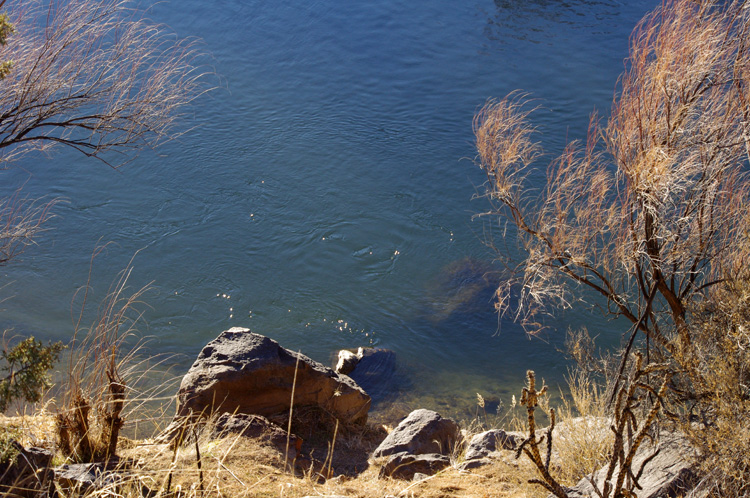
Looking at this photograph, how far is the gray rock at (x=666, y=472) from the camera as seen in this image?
429 cm

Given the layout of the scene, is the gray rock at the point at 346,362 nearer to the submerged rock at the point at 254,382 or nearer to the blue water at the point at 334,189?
the blue water at the point at 334,189

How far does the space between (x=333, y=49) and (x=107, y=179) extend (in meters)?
9.01

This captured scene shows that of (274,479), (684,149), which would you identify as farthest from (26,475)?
(684,149)

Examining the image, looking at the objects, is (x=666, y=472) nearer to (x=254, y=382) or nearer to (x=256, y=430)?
(x=256, y=430)

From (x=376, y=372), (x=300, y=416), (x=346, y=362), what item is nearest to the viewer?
(x=300, y=416)

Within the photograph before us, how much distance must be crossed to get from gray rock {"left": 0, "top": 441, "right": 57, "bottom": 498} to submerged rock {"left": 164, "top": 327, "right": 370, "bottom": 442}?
2.63 meters

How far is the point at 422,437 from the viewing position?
7.07 meters

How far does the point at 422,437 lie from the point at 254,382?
1.92 meters

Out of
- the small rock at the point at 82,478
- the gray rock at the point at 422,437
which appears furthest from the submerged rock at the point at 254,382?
the small rock at the point at 82,478

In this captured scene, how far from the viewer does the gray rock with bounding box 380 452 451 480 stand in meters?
6.03

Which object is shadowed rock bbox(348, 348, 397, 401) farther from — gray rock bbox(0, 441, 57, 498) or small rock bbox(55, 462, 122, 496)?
gray rock bbox(0, 441, 57, 498)

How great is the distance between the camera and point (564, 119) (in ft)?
57.0

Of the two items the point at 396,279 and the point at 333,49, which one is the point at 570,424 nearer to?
the point at 396,279

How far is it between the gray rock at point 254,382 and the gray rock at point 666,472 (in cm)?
310
